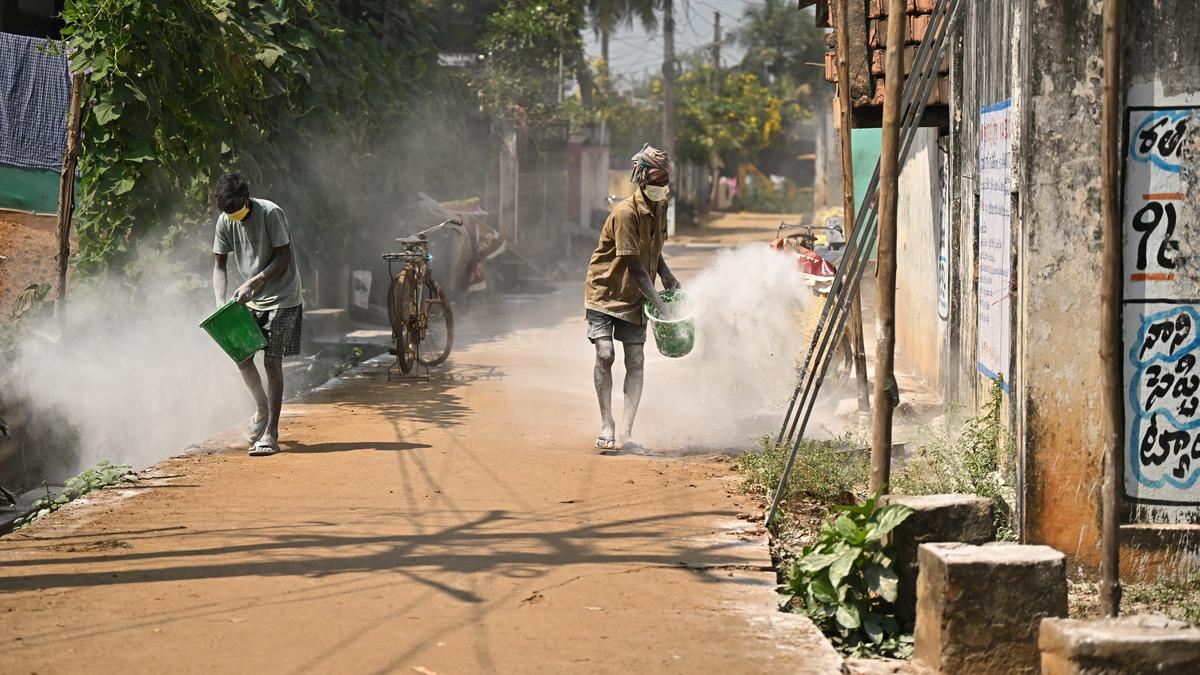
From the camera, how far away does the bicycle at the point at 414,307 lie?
42.8 feet

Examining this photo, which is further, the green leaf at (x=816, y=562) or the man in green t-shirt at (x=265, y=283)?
the man in green t-shirt at (x=265, y=283)

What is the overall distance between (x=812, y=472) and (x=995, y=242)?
170 cm

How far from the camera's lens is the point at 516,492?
7867 millimetres

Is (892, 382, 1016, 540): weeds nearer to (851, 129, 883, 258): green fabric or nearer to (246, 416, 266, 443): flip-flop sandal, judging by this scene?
(246, 416, 266, 443): flip-flop sandal

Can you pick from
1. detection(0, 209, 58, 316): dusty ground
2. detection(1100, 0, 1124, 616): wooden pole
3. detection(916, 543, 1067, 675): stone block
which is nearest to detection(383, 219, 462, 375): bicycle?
detection(0, 209, 58, 316): dusty ground

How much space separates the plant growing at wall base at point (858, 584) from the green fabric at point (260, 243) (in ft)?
15.7

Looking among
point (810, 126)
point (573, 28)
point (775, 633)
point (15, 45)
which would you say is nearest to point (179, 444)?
point (15, 45)

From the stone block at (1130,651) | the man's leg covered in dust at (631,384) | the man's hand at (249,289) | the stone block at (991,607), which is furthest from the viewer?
the man's leg covered in dust at (631,384)

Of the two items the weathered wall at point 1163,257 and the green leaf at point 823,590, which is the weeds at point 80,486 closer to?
the green leaf at point 823,590

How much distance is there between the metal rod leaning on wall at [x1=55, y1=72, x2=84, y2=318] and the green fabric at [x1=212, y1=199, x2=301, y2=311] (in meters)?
1.63

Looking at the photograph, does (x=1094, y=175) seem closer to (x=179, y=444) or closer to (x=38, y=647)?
(x=38, y=647)

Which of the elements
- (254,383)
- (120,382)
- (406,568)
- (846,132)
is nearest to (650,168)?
(846,132)

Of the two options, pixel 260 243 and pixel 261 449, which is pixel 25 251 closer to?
pixel 260 243

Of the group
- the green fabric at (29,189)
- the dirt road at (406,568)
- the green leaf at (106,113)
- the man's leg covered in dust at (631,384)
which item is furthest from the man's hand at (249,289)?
the green fabric at (29,189)
